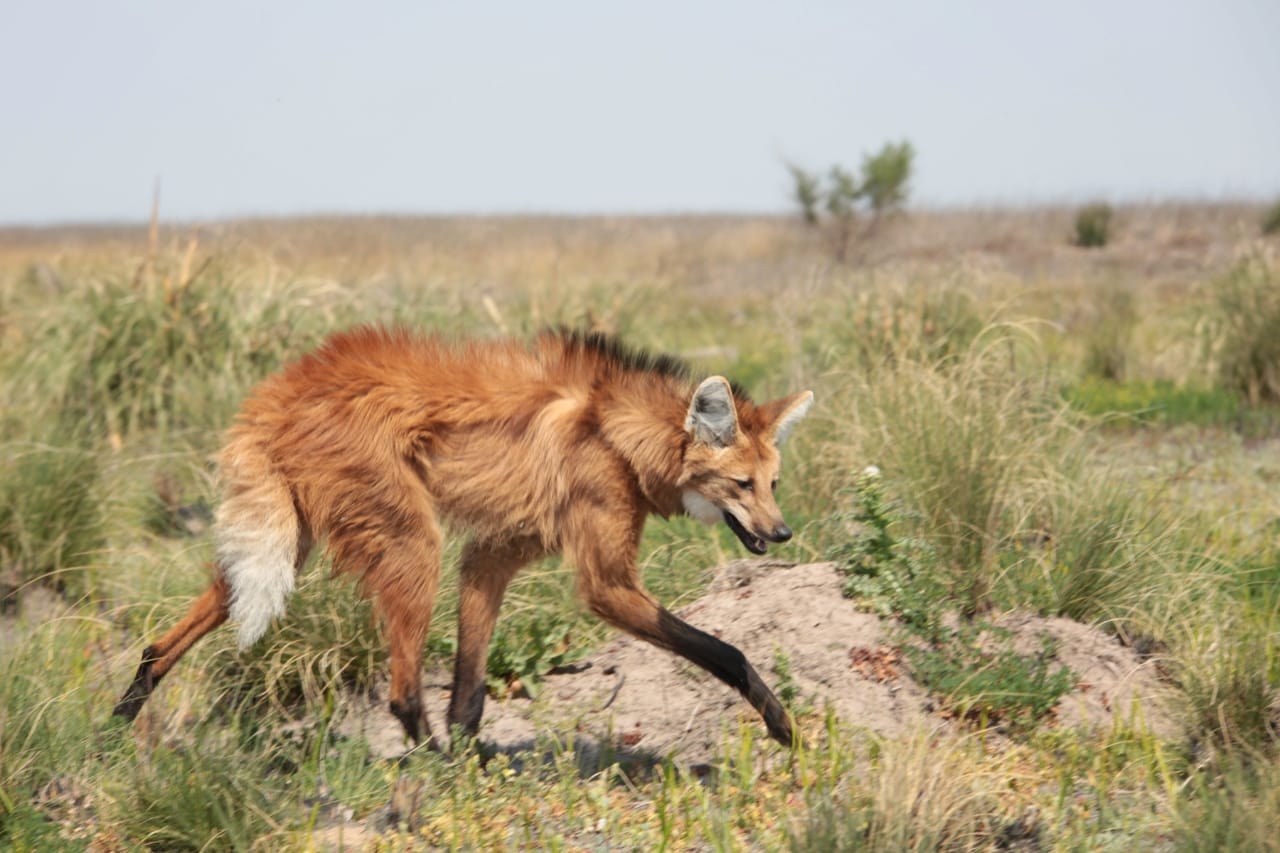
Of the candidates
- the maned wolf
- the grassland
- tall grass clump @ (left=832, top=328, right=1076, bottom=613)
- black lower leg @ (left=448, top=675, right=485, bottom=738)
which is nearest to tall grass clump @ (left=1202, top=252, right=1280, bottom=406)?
the grassland

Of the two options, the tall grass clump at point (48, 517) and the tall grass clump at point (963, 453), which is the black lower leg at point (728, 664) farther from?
the tall grass clump at point (48, 517)

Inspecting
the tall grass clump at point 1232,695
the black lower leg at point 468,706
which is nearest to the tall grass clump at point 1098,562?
the tall grass clump at point 1232,695

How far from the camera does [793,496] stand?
5734 mm

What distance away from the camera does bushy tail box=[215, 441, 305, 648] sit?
358cm

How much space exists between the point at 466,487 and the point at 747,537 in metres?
0.87

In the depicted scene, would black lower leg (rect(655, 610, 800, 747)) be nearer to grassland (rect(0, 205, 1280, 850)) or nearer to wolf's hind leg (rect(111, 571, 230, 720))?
grassland (rect(0, 205, 1280, 850))

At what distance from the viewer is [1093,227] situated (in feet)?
86.8

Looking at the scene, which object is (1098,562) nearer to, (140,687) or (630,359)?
(630,359)

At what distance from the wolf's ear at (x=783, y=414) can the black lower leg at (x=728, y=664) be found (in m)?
0.67

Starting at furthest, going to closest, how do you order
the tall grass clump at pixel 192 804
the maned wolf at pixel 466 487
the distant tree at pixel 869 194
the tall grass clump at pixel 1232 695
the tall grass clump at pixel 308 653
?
the distant tree at pixel 869 194 < the tall grass clump at pixel 308 653 < the maned wolf at pixel 466 487 < the tall grass clump at pixel 1232 695 < the tall grass clump at pixel 192 804

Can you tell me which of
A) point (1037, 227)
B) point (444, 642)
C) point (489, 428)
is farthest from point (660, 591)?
point (1037, 227)

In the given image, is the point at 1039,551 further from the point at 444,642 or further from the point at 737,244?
the point at 737,244

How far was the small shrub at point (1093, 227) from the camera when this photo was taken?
26391 mm

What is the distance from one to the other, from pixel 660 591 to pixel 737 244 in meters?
27.7
